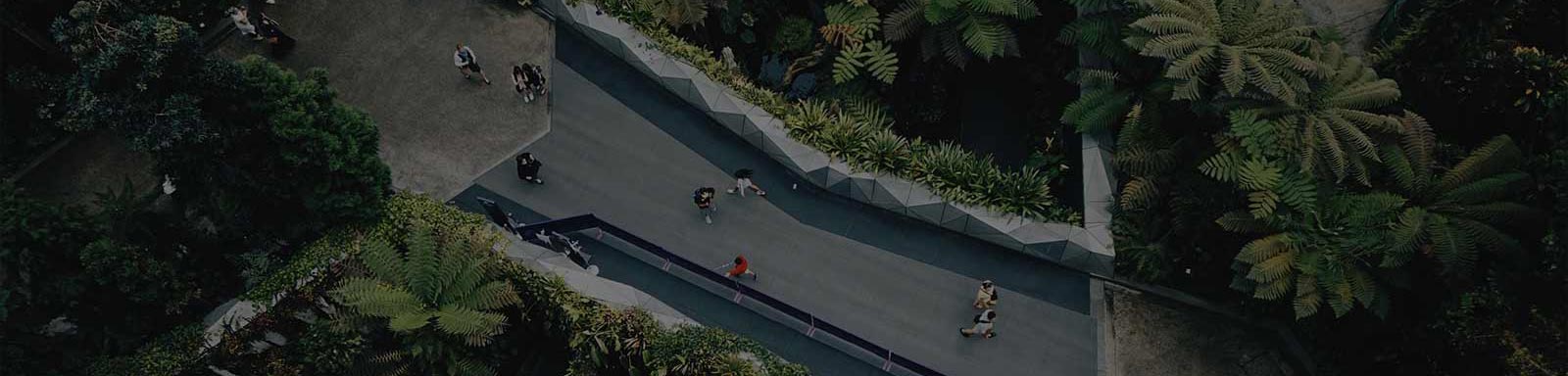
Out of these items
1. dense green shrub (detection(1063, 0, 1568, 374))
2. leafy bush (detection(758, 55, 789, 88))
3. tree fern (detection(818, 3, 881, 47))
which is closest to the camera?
dense green shrub (detection(1063, 0, 1568, 374))

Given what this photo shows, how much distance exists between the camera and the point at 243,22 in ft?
65.9

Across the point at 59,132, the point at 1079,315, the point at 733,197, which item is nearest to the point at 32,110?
the point at 59,132

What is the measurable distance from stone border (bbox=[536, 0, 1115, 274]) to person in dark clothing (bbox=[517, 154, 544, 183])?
9.10 feet

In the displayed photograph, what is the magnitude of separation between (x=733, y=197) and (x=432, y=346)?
5631mm

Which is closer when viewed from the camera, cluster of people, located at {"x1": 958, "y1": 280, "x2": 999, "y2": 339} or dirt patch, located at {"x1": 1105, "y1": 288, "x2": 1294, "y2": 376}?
cluster of people, located at {"x1": 958, "y1": 280, "x2": 999, "y2": 339}

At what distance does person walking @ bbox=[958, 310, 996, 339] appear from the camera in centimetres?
1658

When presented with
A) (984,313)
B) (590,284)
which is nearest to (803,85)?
(590,284)

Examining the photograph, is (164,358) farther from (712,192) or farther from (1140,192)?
(1140,192)

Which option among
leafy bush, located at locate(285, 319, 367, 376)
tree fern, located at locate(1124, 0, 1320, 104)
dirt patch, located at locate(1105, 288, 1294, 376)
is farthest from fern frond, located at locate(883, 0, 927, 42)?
leafy bush, located at locate(285, 319, 367, 376)

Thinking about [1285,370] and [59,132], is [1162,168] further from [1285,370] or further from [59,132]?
[59,132]

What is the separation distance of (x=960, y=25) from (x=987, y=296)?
15.3 feet

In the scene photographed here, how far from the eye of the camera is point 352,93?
65.2 feet

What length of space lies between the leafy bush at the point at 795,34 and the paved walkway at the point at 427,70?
14.9ft

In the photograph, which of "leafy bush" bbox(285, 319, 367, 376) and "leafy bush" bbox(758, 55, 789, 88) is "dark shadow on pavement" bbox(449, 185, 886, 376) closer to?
"leafy bush" bbox(285, 319, 367, 376)
